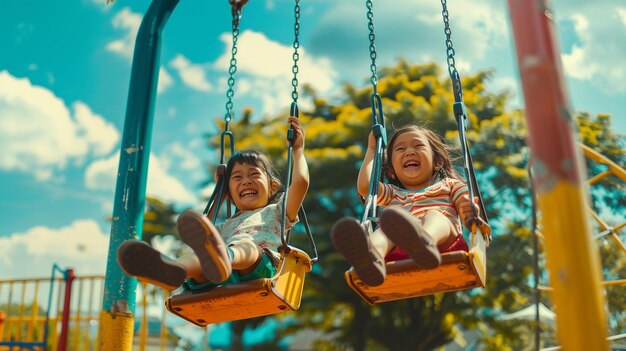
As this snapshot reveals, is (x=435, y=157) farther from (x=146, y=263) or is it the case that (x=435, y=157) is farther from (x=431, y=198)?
(x=146, y=263)

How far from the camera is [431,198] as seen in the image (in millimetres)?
3500

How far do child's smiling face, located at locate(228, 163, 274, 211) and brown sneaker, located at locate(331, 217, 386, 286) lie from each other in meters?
1.38

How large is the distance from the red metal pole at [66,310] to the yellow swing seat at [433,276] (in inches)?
197

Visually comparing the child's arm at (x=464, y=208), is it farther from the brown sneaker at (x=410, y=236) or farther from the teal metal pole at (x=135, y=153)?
the teal metal pole at (x=135, y=153)

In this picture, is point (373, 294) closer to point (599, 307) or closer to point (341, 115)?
point (599, 307)

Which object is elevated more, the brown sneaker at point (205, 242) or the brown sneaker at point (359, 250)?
the brown sneaker at point (205, 242)

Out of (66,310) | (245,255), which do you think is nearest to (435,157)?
(245,255)

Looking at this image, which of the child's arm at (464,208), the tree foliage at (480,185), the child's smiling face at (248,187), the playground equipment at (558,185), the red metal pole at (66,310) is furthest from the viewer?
the tree foliage at (480,185)

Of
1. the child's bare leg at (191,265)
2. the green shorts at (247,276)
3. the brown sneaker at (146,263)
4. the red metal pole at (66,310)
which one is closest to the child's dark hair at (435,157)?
the green shorts at (247,276)

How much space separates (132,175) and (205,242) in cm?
143

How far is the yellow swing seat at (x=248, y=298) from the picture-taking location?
3141 mm

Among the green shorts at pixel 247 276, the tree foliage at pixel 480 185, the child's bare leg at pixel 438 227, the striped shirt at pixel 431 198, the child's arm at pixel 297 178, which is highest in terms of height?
the tree foliage at pixel 480 185

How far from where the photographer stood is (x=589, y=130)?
46.2ft

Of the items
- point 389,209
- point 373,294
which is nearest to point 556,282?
point 389,209
